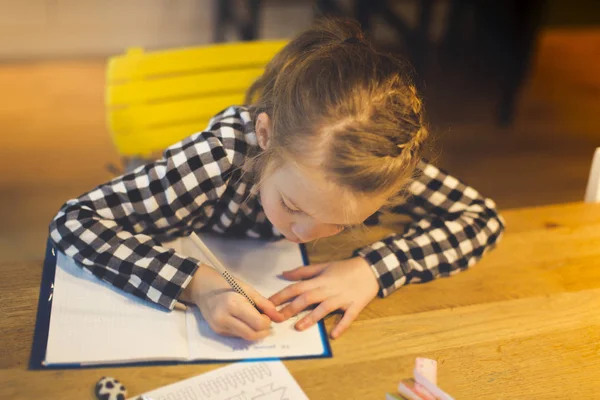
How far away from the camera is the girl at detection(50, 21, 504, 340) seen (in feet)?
2.88

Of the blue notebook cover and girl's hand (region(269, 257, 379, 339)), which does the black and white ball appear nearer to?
the blue notebook cover

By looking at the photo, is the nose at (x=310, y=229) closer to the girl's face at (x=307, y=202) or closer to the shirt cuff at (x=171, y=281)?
the girl's face at (x=307, y=202)

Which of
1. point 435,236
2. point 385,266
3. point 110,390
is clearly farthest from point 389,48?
point 110,390

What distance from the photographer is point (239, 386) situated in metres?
0.80

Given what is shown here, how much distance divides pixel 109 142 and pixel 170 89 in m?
1.30

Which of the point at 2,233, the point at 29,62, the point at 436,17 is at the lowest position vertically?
the point at 2,233

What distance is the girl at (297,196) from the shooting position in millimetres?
877

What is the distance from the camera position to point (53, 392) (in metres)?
0.77

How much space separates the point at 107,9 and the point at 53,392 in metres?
2.56

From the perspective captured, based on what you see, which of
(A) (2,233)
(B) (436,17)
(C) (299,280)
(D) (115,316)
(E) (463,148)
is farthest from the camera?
(B) (436,17)

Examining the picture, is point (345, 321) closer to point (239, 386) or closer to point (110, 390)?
point (239, 386)

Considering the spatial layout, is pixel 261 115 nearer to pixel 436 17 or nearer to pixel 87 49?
pixel 87 49

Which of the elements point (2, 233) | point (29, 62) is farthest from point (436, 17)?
point (2, 233)

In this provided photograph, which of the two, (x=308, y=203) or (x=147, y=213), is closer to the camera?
(x=308, y=203)
